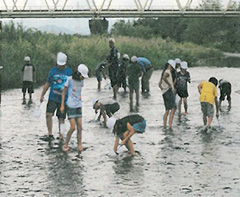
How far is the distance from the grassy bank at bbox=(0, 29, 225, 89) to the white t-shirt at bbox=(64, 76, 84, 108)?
625 inches

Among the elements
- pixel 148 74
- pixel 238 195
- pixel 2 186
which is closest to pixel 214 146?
pixel 238 195

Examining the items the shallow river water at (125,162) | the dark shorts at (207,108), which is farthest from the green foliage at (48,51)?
the dark shorts at (207,108)

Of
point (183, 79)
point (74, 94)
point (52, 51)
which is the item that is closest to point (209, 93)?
point (183, 79)

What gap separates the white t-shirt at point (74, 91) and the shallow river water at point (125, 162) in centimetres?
90

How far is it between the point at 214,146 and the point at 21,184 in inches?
180

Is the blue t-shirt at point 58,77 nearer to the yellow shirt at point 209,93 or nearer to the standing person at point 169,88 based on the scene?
the standing person at point 169,88

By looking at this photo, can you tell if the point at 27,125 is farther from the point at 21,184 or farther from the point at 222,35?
the point at 222,35

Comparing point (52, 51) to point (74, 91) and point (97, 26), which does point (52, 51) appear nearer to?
point (74, 91)

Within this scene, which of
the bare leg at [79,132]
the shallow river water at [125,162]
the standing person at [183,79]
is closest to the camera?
the shallow river water at [125,162]

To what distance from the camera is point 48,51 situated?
35.4 metres

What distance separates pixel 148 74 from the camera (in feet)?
83.6

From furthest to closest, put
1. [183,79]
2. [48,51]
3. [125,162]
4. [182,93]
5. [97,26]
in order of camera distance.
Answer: [97,26] < [48,51] < [182,93] < [183,79] < [125,162]

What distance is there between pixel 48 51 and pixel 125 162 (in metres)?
24.2

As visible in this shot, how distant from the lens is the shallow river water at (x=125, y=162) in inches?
384
